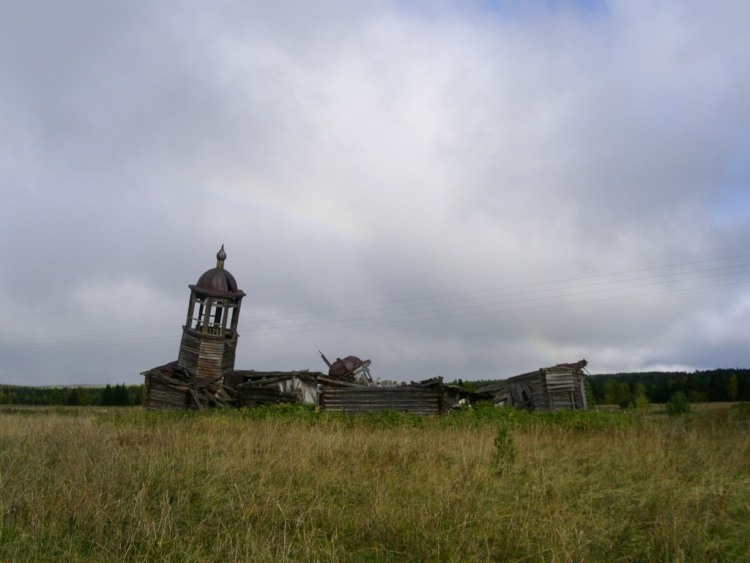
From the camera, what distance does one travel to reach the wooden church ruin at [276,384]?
1005 inches

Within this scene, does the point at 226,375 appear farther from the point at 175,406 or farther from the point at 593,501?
the point at 593,501

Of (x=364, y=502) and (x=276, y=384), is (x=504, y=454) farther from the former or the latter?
(x=276, y=384)

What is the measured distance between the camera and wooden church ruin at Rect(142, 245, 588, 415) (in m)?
25.5

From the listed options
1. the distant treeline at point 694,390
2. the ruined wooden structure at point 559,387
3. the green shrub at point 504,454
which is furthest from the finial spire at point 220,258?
the distant treeline at point 694,390

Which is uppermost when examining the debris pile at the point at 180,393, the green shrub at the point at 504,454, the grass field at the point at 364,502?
the debris pile at the point at 180,393

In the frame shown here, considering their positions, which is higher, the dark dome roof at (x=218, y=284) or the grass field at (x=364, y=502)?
the dark dome roof at (x=218, y=284)

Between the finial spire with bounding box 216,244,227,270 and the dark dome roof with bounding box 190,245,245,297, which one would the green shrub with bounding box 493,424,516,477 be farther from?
the finial spire with bounding box 216,244,227,270

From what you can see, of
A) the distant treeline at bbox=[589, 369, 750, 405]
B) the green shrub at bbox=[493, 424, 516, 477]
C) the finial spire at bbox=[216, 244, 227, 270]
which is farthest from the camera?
the distant treeline at bbox=[589, 369, 750, 405]

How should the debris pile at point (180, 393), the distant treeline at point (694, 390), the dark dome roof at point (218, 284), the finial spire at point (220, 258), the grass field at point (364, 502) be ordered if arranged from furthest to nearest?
the distant treeline at point (694, 390), the finial spire at point (220, 258), the dark dome roof at point (218, 284), the debris pile at point (180, 393), the grass field at point (364, 502)

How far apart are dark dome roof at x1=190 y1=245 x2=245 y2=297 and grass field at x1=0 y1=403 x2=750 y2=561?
2883 centimetres

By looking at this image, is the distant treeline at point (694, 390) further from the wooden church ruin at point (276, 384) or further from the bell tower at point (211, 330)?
the bell tower at point (211, 330)

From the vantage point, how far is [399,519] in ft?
16.1

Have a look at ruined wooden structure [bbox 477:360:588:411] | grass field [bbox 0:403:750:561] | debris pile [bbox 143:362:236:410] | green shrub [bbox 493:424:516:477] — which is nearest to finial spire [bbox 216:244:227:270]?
debris pile [bbox 143:362:236:410]

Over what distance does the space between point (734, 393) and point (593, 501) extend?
92299mm
